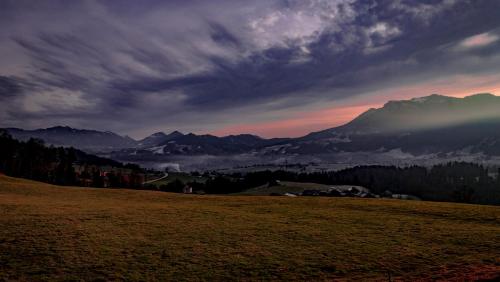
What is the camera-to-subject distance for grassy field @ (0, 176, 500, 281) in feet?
68.5

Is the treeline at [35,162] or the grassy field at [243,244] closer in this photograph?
the grassy field at [243,244]

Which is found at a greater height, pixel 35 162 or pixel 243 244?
pixel 35 162

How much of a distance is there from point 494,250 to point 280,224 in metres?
17.8

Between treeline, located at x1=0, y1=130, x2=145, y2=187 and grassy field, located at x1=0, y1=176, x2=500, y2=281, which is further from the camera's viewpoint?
treeline, located at x1=0, y1=130, x2=145, y2=187

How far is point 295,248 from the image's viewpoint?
85.1 ft

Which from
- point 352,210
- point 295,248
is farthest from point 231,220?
point 352,210

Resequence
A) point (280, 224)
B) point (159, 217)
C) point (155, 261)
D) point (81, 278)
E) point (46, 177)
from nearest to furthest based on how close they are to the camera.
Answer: point (81, 278) → point (155, 261) → point (280, 224) → point (159, 217) → point (46, 177)

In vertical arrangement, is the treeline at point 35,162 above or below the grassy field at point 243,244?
above

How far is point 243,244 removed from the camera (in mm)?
26812

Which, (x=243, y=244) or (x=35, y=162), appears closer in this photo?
(x=243, y=244)

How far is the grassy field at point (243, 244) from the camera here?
20.9m

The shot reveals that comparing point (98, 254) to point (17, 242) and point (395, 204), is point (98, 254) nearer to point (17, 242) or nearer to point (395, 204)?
point (17, 242)

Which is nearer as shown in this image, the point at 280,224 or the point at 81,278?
the point at 81,278

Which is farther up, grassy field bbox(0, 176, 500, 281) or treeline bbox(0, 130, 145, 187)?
treeline bbox(0, 130, 145, 187)
